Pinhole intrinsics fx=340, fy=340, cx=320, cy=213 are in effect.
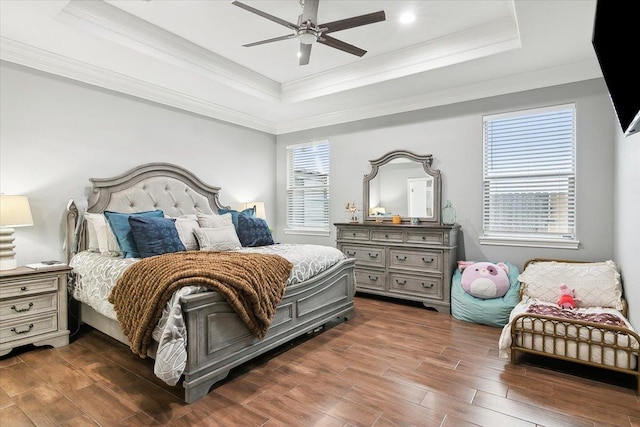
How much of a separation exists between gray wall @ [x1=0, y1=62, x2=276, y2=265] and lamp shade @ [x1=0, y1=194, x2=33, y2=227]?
1.16 feet

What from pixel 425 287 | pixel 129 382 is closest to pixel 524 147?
pixel 425 287

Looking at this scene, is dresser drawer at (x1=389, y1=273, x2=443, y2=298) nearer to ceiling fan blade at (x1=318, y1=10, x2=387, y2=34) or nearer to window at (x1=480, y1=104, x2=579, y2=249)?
window at (x1=480, y1=104, x2=579, y2=249)

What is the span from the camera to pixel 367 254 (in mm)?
4500

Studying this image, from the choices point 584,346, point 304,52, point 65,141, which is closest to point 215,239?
point 65,141

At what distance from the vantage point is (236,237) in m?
3.75

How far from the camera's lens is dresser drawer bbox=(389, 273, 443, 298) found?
395 cm

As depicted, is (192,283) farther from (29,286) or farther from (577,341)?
(577,341)

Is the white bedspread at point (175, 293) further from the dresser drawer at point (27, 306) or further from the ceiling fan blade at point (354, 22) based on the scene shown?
the ceiling fan blade at point (354, 22)

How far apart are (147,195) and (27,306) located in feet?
5.18

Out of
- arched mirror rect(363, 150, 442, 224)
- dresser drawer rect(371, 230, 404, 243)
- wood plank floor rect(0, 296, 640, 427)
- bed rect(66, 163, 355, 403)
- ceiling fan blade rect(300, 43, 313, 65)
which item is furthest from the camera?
arched mirror rect(363, 150, 442, 224)

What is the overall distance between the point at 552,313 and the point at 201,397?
2.68 meters

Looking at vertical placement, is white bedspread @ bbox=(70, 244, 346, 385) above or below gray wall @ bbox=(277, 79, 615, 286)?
below

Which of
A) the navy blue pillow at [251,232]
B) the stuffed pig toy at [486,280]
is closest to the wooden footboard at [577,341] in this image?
the stuffed pig toy at [486,280]

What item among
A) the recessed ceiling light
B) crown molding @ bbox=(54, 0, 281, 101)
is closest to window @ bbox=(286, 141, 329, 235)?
crown molding @ bbox=(54, 0, 281, 101)
